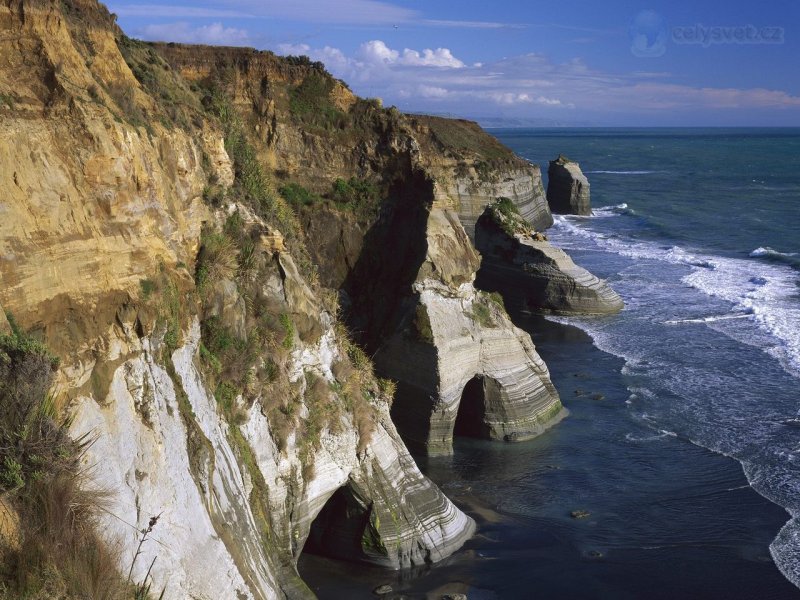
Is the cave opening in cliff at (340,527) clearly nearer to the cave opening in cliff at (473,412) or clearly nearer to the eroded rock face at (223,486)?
the eroded rock face at (223,486)

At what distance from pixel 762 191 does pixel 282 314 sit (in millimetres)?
85366

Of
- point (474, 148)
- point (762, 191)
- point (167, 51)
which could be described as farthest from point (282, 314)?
point (762, 191)

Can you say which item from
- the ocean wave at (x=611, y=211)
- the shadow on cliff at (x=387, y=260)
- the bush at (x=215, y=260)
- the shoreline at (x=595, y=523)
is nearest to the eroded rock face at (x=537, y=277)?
the shoreline at (x=595, y=523)

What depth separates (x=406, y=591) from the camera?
54.8 ft

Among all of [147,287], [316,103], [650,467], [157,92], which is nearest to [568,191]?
[316,103]

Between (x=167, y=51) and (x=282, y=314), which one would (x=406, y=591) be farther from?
(x=167, y=51)

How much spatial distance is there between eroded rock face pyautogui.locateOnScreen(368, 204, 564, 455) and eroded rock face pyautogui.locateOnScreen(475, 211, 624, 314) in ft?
46.2

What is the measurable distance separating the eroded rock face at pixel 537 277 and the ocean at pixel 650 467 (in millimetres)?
951

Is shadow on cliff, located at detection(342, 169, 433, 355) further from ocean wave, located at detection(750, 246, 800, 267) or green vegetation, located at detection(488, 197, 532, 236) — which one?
ocean wave, located at detection(750, 246, 800, 267)

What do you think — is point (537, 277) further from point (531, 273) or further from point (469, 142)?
point (469, 142)

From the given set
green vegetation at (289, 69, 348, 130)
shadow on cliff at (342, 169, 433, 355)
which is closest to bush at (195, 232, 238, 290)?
shadow on cliff at (342, 169, 433, 355)

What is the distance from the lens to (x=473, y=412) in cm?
2541

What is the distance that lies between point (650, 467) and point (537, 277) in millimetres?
17682

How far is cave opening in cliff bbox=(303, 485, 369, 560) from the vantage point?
17109 millimetres
